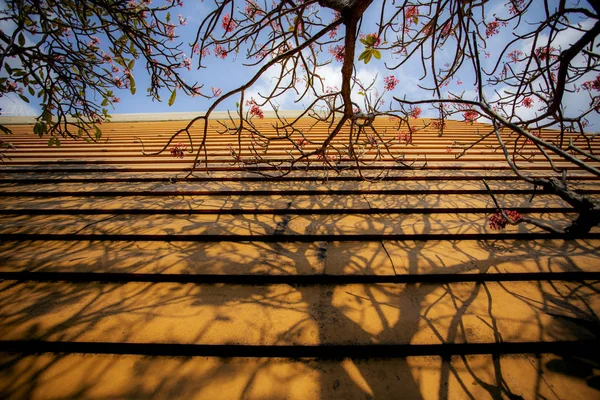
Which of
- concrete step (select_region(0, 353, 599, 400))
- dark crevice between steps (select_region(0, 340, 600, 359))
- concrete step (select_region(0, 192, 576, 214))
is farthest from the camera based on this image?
concrete step (select_region(0, 192, 576, 214))

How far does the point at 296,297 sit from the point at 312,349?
302 millimetres

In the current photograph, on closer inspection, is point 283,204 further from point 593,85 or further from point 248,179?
point 593,85

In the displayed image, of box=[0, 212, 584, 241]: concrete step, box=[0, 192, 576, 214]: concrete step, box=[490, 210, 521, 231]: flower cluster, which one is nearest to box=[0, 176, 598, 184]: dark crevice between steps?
box=[0, 192, 576, 214]: concrete step

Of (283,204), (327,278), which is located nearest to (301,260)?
(327,278)

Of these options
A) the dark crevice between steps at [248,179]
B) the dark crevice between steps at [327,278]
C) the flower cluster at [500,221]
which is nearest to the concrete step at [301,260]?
the dark crevice between steps at [327,278]

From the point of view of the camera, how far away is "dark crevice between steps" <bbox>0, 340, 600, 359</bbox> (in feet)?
3.59

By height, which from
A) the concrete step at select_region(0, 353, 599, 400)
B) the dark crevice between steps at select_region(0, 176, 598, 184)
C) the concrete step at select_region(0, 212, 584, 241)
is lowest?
the concrete step at select_region(0, 353, 599, 400)

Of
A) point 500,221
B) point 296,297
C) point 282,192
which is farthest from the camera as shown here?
point 282,192

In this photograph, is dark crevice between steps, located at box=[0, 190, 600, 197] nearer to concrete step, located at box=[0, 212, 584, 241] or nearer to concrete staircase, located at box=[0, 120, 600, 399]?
concrete staircase, located at box=[0, 120, 600, 399]

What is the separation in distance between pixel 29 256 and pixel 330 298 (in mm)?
2267

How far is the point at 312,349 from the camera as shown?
110cm

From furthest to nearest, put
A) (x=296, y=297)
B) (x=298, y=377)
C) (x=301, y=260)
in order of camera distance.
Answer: (x=301, y=260), (x=296, y=297), (x=298, y=377)

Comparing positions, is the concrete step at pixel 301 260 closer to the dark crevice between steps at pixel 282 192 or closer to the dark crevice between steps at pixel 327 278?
the dark crevice between steps at pixel 327 278

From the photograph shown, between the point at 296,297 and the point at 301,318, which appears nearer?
the point at 301,318
